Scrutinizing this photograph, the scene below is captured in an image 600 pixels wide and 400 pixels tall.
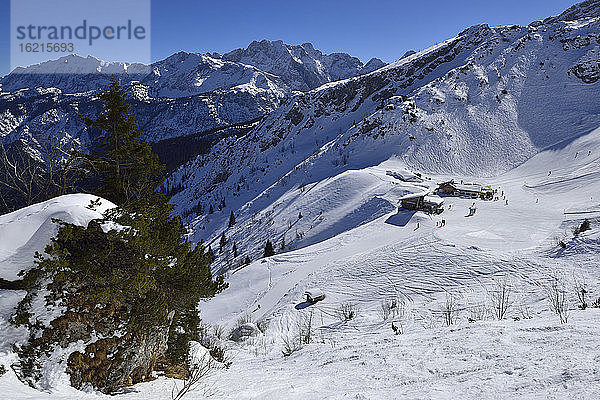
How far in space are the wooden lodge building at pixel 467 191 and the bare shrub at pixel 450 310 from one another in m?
34.8

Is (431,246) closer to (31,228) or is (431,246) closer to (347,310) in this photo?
(347,310)

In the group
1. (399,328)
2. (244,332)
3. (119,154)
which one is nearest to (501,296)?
(399,328)

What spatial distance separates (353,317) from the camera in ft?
52.3

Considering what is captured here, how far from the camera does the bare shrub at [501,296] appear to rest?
12.1 metres

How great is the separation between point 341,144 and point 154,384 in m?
82.0

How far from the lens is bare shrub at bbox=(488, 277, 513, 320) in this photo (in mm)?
12093

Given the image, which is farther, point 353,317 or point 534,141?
point 534,141

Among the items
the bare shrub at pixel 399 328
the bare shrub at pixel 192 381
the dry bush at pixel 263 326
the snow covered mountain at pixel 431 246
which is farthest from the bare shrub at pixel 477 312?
the dry bush at pixel 263 326

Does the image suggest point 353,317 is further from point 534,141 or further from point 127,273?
point 534,141

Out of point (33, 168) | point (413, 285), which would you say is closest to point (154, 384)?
point (33, 168)

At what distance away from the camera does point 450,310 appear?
45.2 feet

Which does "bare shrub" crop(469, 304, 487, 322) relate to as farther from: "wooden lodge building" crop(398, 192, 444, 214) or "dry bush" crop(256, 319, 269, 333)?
"wooden lodge building" crop(398, 192, 444, 214)

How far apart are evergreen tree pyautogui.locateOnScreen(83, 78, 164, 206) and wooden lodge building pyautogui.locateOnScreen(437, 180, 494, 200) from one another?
148ft

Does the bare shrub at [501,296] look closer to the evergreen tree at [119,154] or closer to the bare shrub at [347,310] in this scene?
the bare shrub at [347,310]
